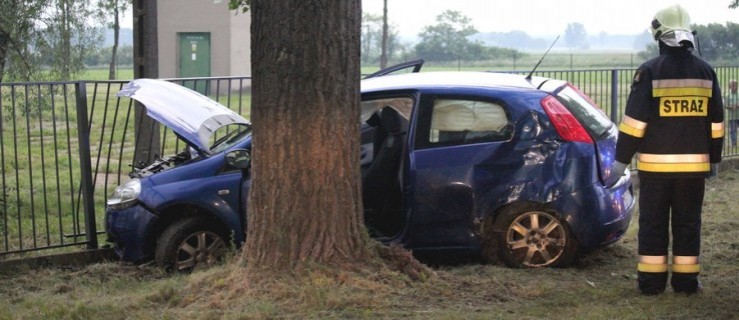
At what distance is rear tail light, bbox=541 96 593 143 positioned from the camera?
6.99 m

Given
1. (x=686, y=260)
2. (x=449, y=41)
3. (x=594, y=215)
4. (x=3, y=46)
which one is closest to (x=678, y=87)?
(x=686, y=260)

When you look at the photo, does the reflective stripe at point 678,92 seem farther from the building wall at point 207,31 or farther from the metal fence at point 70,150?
the building wall at point 207,31

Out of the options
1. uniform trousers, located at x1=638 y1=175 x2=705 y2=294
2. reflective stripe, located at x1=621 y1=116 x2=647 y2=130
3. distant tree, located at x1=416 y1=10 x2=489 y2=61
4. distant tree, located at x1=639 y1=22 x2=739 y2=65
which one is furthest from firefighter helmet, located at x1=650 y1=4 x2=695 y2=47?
distant tree, located at x1=416 y1=10 x2=489 y2=61

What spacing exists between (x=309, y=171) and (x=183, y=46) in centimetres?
3105

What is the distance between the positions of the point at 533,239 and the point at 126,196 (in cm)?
304

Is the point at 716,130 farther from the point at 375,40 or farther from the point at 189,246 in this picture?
the point at 375,40

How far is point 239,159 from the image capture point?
296 inches

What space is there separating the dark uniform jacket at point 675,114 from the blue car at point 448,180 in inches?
36.5

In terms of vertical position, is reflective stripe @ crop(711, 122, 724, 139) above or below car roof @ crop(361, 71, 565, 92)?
below

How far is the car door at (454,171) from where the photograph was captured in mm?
7043

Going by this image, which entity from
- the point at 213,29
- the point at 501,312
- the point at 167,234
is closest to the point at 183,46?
the point at 213,29

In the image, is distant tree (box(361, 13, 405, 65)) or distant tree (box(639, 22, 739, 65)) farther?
distant tree (box(361, 13, 405, 65))

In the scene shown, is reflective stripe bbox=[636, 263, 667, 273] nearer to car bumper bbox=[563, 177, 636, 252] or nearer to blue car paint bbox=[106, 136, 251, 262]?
car bumper bbox=[563, 177, 636, 252]

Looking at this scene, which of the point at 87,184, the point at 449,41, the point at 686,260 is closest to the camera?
the point at 686,260
